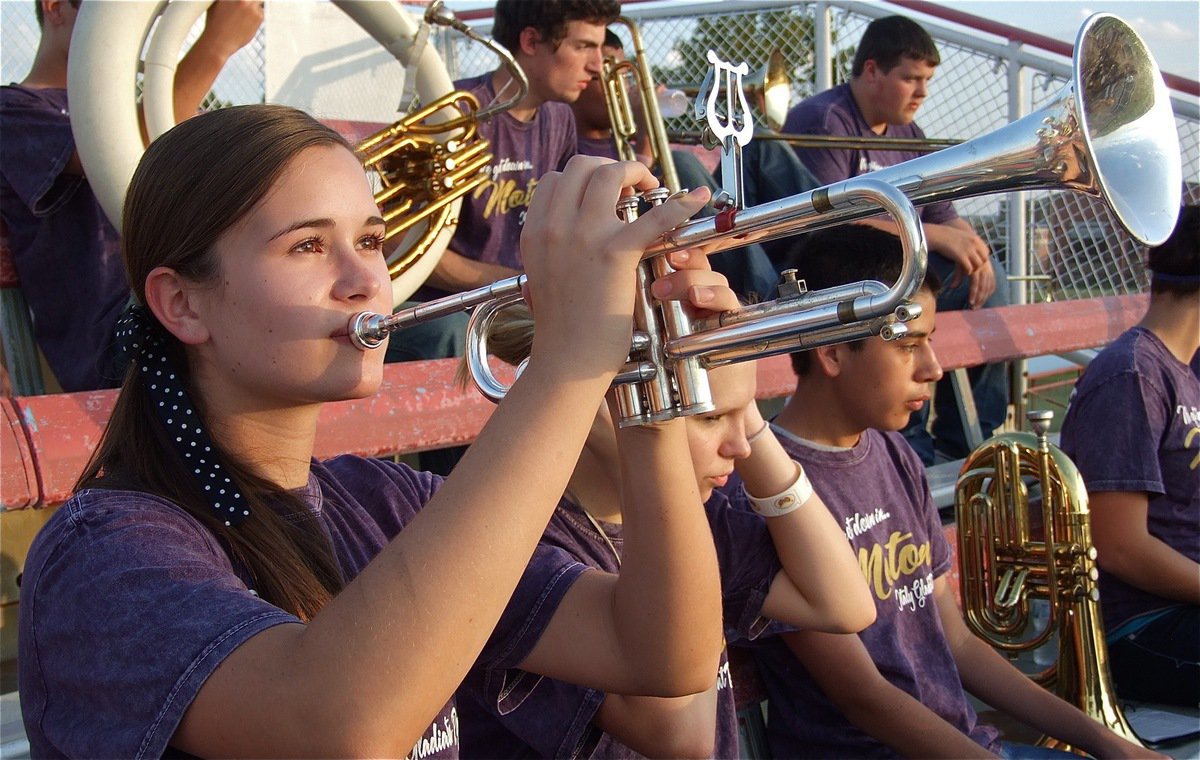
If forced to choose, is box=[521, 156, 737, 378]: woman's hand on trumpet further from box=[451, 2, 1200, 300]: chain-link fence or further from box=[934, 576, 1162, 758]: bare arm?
box=[451, 2, 1200, 300]: chain-link fence

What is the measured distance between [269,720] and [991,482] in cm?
270

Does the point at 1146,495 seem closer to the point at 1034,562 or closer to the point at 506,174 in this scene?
the point at 1034,562

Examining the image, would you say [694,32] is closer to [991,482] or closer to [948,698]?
[991,482]

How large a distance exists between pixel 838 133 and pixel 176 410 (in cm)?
436

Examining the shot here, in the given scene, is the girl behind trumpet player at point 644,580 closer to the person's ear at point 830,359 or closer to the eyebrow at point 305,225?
the eyebrow at point 305,225

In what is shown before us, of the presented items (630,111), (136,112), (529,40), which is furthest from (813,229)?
(630,111)

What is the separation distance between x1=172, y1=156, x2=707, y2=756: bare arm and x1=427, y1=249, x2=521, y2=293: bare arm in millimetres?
2522

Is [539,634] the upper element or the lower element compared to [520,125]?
lower

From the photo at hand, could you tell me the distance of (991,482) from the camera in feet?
11.4

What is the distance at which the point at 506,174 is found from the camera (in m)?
4.23

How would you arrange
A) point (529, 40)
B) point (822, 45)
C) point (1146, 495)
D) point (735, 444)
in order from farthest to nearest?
point (822, 45) → point (529, 40) → point (1146, 495) → point (735, 444)

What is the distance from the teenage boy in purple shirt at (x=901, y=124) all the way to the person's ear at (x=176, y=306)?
4.00 metres

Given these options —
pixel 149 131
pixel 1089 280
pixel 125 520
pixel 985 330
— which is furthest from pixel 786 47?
pixel 125 520

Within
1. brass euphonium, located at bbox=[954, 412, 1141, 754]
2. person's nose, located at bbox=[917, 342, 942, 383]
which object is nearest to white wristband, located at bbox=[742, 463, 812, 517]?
Answer: person's nose, located at bbox=[917, 342, 942, 383]
